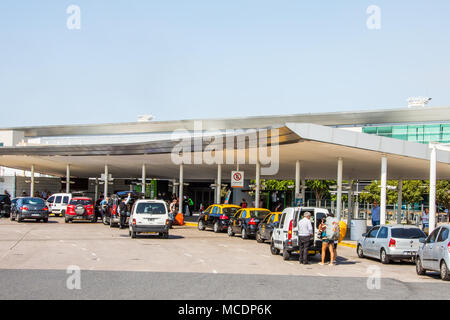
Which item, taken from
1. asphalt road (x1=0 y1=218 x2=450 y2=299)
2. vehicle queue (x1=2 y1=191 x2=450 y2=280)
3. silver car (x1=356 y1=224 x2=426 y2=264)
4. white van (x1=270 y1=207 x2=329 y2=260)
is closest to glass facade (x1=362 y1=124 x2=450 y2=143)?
vehicle queue (x1=2 y1=191 x2=450 y2=280)

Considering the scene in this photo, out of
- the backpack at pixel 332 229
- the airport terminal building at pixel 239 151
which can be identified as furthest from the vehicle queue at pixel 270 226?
the airport terminal building at pixel 239 151

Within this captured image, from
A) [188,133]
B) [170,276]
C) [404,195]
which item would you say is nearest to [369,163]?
[170,276]

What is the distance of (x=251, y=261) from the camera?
1988cm

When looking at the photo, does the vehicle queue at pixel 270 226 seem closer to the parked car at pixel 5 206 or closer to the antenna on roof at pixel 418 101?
the parked car at pixel 5 206

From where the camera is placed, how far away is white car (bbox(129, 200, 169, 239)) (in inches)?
1121

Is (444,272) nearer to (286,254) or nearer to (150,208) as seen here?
Result: (286,254)

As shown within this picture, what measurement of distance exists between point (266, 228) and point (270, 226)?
69 cm

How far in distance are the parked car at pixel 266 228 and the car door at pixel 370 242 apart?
4653 mm

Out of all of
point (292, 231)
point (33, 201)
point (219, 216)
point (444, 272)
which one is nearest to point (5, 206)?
point (33, 201)

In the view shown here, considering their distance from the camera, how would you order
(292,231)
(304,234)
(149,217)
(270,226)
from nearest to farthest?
(304,234)
(292,231)
(270,226)
(149,217)

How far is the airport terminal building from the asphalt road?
17.9 feet

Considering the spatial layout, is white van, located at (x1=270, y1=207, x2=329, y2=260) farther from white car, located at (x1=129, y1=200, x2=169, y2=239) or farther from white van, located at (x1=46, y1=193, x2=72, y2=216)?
white van, located at (x1=46, y1=193, x2=72, y2=216)

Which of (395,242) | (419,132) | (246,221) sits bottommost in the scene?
(246,221)

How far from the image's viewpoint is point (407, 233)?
68.7 feet
